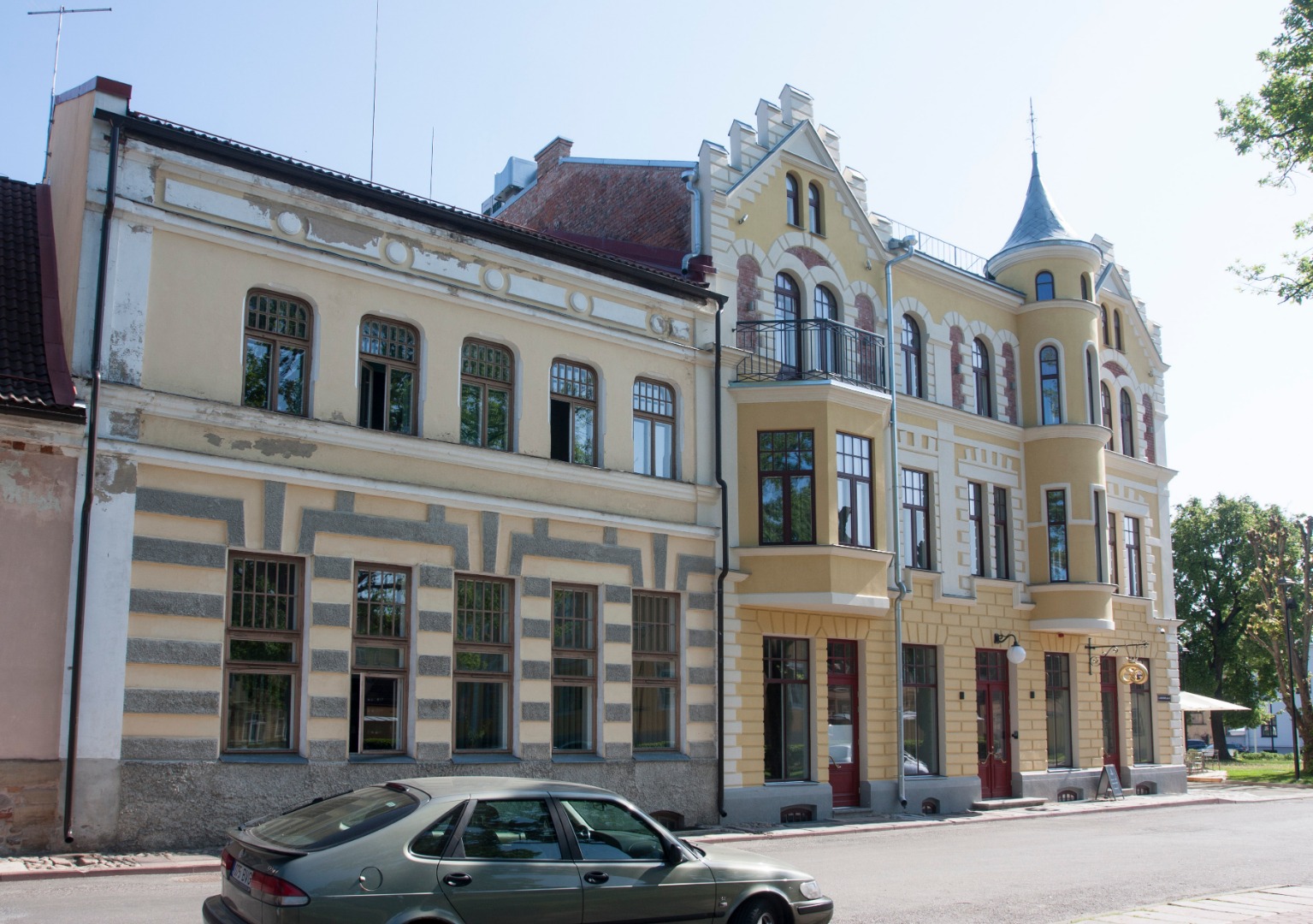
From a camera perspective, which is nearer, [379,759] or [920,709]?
[379,759]

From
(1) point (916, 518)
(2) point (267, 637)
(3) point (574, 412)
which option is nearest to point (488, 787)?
(2) point (267, 637)

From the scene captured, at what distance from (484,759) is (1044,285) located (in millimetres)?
19670

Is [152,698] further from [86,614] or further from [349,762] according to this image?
[349,762]

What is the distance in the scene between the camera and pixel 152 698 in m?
14.7

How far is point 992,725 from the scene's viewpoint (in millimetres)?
27125

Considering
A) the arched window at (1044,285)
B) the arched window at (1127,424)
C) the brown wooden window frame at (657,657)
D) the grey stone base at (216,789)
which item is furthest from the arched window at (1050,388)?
the grey stone base at (216,789)

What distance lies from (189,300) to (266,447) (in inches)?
84.4

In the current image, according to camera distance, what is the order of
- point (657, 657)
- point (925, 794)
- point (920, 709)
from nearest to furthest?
1. point (657, 657)
2. point (925, 794)
3. point (920, 709)

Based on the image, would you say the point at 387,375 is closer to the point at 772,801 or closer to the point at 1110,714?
the point at 772,801

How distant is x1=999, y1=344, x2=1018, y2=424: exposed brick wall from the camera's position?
29.5 meters

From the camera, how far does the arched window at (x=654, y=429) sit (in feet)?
69.1

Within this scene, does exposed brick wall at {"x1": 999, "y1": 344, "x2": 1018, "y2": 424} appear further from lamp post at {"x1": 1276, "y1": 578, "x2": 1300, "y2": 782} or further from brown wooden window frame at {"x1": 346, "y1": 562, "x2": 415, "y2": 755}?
brown wooden window frame at {"x1": 346, "y1": 562, "x2": 415, "y2": 755}

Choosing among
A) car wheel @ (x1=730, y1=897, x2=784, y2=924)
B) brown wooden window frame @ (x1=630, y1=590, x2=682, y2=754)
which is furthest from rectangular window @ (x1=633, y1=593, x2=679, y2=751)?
car wheel @ (x1=730, y1=897, x2=784, y2=924)

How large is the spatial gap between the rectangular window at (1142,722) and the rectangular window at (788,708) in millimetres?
12682
